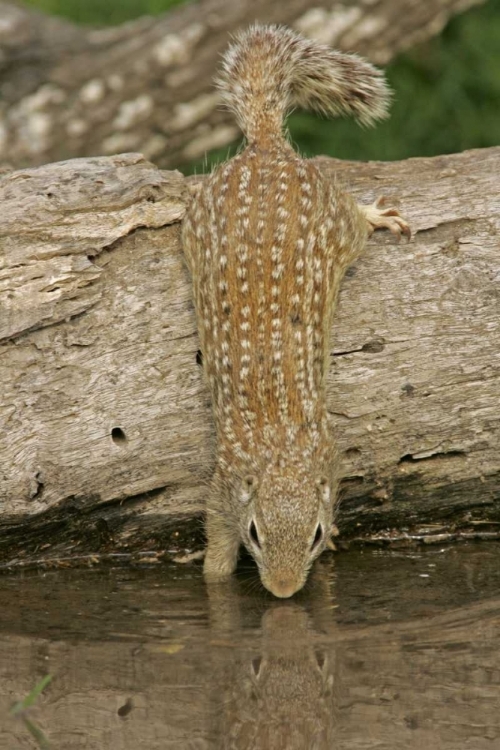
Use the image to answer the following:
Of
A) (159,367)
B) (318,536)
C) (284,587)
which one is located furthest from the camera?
(159,367)

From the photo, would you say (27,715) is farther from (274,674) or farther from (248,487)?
(248,487)

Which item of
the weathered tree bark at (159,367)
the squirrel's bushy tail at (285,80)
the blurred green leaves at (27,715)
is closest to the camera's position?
the blurred green leaves at (27,715)

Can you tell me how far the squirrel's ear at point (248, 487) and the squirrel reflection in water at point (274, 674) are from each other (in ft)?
1.48

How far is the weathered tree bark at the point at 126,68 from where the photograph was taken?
8.41 m

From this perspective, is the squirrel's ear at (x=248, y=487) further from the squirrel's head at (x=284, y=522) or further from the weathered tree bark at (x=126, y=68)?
the weathered tree bark at (x=126, y=68)

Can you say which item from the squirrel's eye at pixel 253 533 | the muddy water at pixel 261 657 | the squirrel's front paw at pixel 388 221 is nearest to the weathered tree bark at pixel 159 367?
the squirrel's front paw at pixel 388 221

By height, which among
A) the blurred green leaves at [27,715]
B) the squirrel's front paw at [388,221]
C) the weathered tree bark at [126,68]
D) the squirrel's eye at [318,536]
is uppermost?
the weathered tree bark at [126,68]

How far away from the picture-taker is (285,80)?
21.3ft

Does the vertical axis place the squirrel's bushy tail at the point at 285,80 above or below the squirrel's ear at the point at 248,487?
above

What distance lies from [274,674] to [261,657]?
0.15 m

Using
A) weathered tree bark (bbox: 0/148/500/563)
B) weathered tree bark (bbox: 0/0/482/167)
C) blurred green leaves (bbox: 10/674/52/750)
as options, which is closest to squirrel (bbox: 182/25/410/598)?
weathered tree bark (bbox: 0/148/500/563)

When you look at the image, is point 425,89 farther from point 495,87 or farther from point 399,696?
point 399,696

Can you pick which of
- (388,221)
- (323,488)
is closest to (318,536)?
(323,488)

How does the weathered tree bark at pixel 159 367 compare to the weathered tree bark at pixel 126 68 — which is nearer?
the weathered tree bark at pixel 159 367
